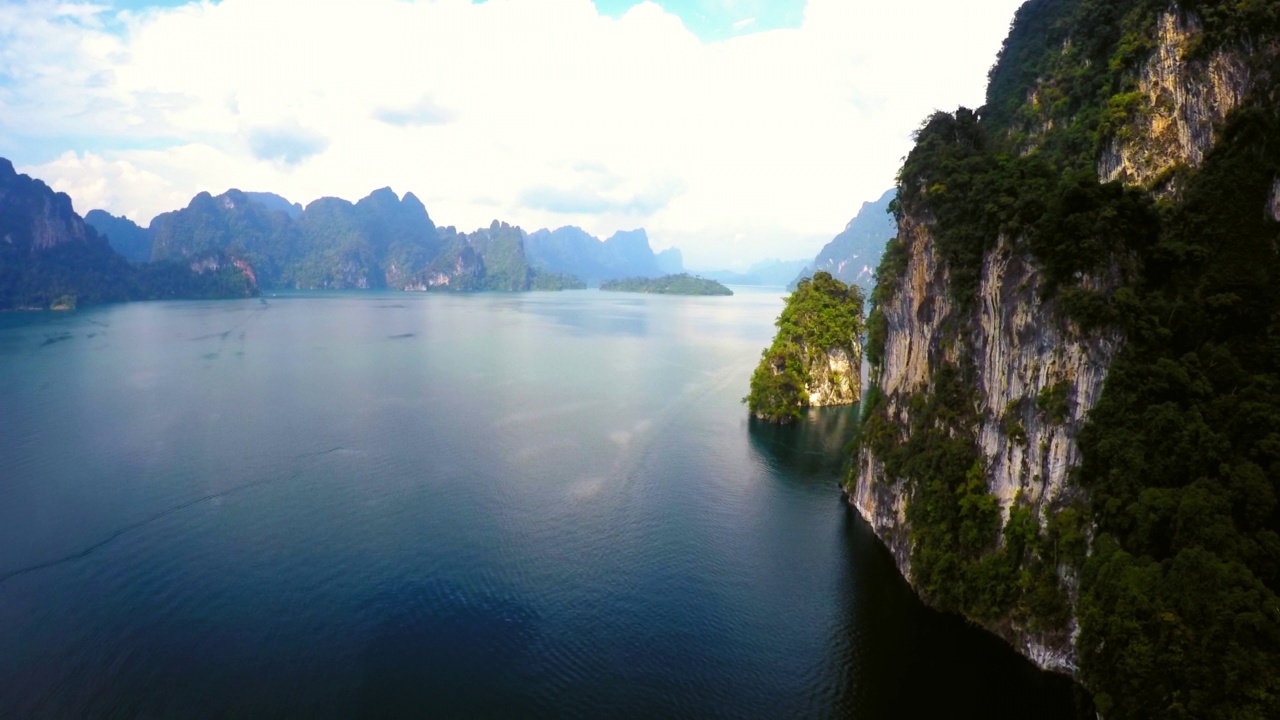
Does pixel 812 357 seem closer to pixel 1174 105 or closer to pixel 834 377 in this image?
pixel 834 377

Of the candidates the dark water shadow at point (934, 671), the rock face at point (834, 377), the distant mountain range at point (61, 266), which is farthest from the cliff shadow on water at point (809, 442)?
the distant mountain range at point (61, 266)

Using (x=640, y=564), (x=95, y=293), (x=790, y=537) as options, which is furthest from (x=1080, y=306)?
(x=95, y=293)

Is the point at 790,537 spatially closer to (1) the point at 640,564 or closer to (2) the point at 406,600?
A: (1) the point at 640,564

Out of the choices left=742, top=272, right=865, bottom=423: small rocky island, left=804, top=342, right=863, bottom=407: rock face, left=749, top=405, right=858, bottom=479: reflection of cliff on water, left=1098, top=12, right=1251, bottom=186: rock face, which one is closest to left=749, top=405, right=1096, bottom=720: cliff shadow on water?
left=749, top=405, right=858, bottom=479: reflection of cliff on water

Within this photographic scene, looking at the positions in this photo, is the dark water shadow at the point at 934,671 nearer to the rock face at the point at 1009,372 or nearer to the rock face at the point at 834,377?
the rock face at the point at 1009,372

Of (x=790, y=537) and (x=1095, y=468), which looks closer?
(x=1095, y=468)

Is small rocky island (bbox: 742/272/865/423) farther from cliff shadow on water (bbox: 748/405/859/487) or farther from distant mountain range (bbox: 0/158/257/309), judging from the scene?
distant mountain range (bbox: 0/158/257/309)
